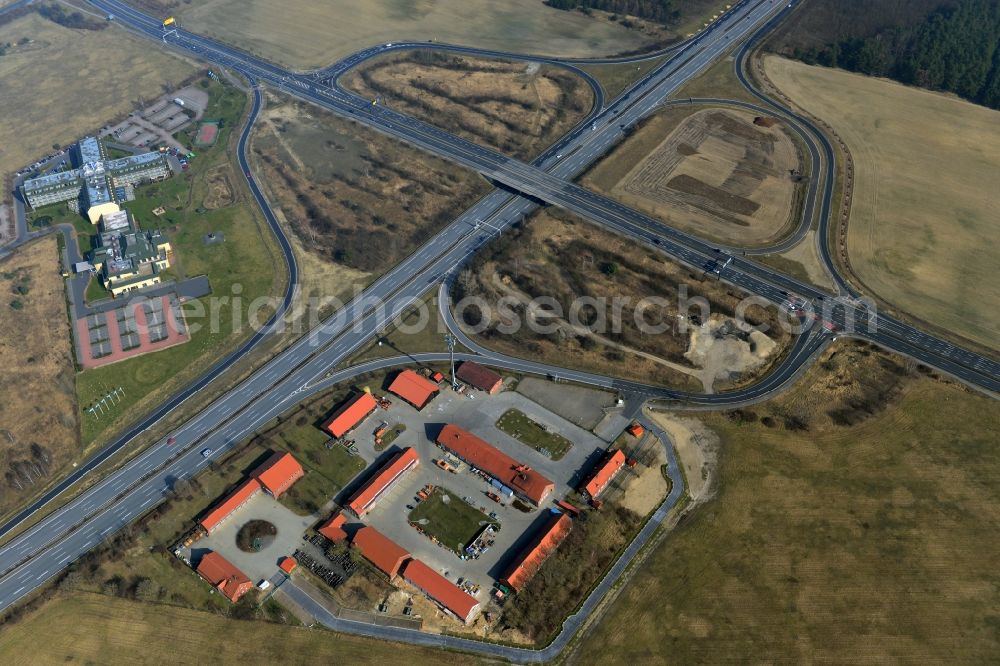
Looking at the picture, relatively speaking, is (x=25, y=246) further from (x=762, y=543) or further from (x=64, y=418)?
(x=762, y=543)

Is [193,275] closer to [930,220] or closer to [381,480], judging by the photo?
[381,480]

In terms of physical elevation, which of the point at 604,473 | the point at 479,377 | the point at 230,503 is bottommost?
the point at 230,503

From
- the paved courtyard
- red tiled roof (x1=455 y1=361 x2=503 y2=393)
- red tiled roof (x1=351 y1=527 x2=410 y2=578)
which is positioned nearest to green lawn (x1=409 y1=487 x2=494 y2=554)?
red tiled roof (x1=351 y1=527 x2=410 y2=578)

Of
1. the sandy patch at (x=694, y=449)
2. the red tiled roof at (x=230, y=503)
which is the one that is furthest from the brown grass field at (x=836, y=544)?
the red tiled roof at (x=230, y=503)

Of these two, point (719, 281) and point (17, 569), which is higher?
point (719, 281)

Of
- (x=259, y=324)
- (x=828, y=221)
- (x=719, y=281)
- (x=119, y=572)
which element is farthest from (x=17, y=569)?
(x=828, y=221)

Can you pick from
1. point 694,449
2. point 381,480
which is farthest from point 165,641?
point 694,449
